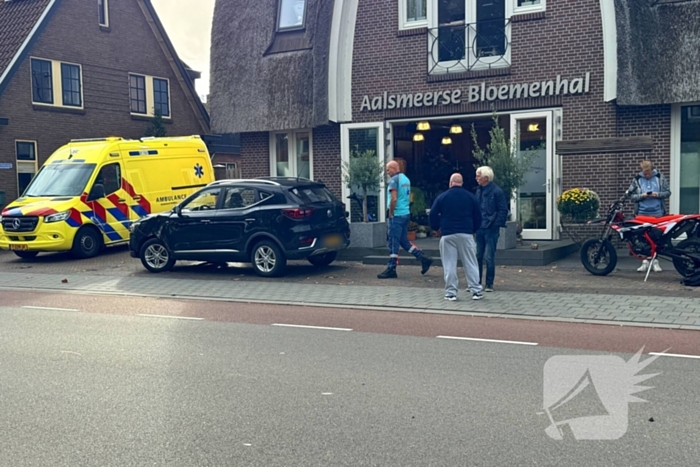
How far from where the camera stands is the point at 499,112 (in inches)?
672

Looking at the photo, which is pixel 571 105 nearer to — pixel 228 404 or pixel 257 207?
pixel 257 207

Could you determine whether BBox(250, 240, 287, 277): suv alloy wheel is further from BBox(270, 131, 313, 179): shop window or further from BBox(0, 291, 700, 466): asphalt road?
BBox(270, 131, 313, 179): shop window

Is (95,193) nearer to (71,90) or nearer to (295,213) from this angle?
(295,213)

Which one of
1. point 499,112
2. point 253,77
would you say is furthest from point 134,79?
point 499,112

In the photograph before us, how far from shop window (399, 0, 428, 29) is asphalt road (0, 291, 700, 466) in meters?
10.0

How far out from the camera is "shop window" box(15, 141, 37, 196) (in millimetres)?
24953

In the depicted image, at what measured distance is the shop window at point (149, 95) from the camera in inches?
1174

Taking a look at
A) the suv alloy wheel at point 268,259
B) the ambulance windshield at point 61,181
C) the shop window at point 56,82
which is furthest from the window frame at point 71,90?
the suv alloy wheel at point 268,259

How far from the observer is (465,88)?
17.3 metres

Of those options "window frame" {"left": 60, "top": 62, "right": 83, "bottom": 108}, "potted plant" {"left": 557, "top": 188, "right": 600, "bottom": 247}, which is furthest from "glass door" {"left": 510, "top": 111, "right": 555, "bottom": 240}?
"window frame" {"left": 60, "top": 62, "right": 83, "bottom": 108}

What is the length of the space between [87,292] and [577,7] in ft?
36.3

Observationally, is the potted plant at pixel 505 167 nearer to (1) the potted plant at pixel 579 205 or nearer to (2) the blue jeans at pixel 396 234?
(1) the potted plant at pixel 579 205

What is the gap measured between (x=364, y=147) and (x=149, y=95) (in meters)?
14.7

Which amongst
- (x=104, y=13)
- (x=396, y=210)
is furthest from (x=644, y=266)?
(x=104, y=13)
